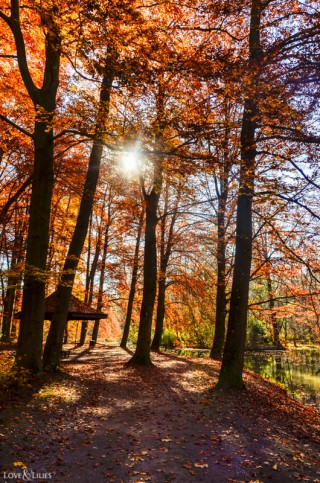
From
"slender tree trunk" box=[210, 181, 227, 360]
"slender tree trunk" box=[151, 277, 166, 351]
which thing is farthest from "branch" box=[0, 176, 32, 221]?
"slender tree trunk" box=[151, 277, 166, 351]

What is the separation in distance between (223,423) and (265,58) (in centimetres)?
740

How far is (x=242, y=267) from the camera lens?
9.45 m

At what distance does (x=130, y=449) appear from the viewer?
16.4 ft

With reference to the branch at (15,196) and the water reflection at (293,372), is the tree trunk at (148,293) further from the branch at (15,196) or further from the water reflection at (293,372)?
the water reflection at (293,372)

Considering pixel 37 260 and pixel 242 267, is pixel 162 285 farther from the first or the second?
pixel 37 260

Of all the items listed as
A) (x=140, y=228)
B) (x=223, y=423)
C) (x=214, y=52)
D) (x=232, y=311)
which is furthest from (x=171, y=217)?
(x=223, y=423)

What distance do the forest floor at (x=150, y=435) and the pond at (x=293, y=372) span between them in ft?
16.8

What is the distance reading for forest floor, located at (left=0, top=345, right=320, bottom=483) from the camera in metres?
4.35

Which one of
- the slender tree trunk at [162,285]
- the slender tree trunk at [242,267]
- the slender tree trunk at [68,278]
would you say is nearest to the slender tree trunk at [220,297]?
the slender tree trunk at [162,285]

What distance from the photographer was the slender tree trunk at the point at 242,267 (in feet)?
29.5

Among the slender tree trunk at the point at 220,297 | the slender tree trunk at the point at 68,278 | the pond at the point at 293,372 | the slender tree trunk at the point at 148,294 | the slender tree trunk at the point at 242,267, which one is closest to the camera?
the slender tree trunk at the point at 242,267

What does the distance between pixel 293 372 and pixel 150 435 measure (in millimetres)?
16252

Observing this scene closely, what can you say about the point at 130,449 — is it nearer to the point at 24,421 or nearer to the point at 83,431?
the point at 83,431

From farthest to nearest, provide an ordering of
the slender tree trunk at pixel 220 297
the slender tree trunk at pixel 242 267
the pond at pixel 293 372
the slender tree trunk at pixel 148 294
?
1. the slender tree trunk at pixel 220 297
2. the pond at pixel 293 372
3. the slender tree trunk at pixel 148 294
4. the slender tree trunk at pixel 242 267
